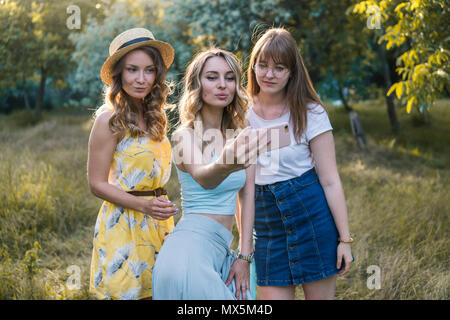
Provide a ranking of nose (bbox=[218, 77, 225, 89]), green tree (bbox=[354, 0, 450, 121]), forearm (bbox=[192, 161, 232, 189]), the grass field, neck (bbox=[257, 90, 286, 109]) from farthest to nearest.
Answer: green tree (bbox=[354, 0, 450, 121]), the grass field, neck (bbox=[257, 90, 286, 109]), nose (bbox=[218, 77, 225, 89]), forearm (bbox=[192, 161, 232, 189])

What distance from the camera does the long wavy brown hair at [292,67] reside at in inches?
92.0

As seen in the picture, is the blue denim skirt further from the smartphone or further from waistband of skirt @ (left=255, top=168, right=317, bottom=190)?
the smartphone

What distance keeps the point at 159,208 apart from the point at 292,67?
42.2 inches

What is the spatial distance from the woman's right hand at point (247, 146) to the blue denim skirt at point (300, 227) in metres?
0.76

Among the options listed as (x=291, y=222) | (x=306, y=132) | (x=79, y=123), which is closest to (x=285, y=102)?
(x=306, y=132)

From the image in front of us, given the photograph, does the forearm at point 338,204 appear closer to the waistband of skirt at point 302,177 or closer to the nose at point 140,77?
the waistband of skirt at point 302,177

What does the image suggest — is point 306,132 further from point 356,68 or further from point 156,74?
point 356,68

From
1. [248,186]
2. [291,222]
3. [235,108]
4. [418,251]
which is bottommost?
[418,251]

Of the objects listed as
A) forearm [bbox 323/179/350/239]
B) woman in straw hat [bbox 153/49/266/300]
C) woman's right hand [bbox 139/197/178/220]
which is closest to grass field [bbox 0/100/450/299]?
forearm [bbox 323/179/350/239]

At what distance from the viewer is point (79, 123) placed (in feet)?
52.0

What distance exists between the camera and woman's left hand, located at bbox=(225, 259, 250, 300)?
7.09 feet

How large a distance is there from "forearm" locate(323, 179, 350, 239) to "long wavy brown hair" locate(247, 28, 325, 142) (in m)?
0.33

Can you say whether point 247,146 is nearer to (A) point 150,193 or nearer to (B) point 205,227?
(B) point 205,227
